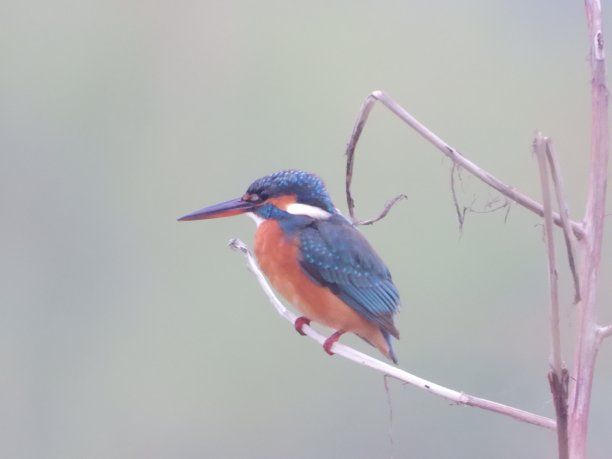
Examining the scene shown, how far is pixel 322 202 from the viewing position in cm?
180

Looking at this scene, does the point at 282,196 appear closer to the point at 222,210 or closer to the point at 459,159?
the point at 222,210

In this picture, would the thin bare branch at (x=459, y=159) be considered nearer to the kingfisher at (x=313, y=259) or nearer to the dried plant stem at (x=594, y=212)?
the dried plant stem at (x=594, y=212)

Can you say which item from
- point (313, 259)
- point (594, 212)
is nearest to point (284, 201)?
point (313, 259)

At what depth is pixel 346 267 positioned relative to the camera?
1.74 meters

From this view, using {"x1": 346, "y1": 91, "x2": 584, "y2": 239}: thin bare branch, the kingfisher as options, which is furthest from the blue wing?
{"x1": 346, "y1": 91, "x2": 584, "y2": 239}: thin bare branch

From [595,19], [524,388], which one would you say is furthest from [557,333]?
[524,388]

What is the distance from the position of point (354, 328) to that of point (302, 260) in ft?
0.51

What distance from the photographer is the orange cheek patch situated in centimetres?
176

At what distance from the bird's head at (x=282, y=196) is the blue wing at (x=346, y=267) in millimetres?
47

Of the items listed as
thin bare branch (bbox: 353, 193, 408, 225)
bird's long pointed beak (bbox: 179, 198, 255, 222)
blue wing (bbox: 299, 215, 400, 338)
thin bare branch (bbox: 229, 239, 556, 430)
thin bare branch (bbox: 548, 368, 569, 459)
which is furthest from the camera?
blue wing (bbox: 299, 215, 400, 338)

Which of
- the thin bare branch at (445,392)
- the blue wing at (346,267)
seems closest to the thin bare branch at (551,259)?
the thin bare branch at (445,392)

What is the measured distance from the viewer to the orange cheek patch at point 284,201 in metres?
1.76

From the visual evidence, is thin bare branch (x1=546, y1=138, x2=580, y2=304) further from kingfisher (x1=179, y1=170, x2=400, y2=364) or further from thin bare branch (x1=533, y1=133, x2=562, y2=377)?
kingfisher (x1=179, y1=170, x2=400, y2=364)

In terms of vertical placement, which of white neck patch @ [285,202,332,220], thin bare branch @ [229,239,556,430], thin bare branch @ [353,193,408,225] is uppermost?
thin bare branch @ [353,193,408,225]
